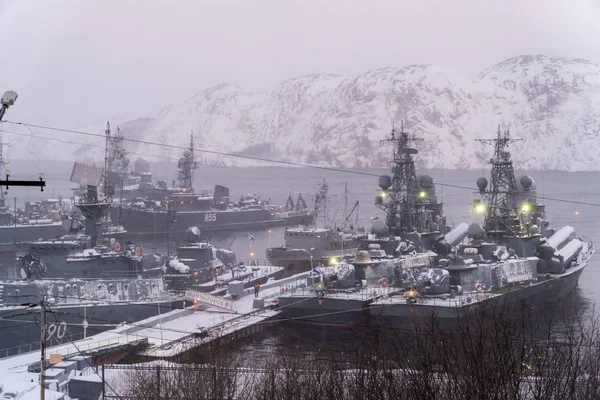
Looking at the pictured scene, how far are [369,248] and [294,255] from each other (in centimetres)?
1714

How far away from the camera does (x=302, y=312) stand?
40.4 meters

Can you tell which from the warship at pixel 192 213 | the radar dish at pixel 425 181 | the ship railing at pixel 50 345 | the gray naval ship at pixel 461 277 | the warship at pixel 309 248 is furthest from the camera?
the warship at pixel 192 213

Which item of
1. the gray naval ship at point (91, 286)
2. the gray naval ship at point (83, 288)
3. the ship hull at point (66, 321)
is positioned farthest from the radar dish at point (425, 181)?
the ship hull at point (66, 321)

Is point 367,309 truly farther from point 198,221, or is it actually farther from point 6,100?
point 198,221

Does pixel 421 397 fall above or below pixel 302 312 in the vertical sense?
above

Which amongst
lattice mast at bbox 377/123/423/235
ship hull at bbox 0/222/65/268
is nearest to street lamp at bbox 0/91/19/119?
lattice mast at bbox 377/123/423/235

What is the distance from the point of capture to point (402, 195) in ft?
183

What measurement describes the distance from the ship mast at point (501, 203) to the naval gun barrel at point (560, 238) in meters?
4.06

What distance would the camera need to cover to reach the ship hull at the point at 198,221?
88.9 metres

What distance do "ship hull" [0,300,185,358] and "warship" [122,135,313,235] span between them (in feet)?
157

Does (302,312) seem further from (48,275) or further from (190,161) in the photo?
(190,161)

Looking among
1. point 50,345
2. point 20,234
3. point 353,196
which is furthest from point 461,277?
point 353,196

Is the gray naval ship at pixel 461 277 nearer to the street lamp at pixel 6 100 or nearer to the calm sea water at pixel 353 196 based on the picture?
the calm sea water at pixel 353 196

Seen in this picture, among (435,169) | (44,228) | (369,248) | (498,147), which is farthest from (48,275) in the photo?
(435,169)
